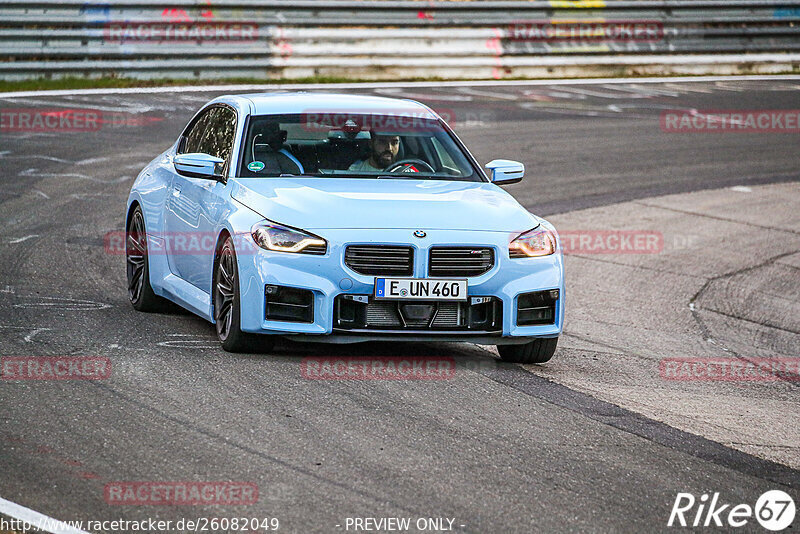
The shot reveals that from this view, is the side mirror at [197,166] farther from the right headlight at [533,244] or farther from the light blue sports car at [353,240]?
the right headlight at [533,244]

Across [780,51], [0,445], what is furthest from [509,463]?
[780,51]

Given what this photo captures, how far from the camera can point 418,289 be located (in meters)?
7.81

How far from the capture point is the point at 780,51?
29.0m

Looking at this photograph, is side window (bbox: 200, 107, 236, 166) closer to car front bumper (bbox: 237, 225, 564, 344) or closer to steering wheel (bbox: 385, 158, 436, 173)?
steering wheel (bbox: 385, 158, 436, 173)

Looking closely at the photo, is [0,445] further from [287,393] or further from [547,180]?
[547,180]

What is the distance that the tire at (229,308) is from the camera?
8.02 m

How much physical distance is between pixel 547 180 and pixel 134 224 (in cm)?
774

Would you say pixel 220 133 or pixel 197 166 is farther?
pixel 220 133

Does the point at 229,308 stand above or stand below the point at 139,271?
above

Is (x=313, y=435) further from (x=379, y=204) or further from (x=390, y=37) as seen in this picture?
(x=390, y=37)

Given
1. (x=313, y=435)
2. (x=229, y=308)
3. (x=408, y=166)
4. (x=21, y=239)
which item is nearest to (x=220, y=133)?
(x=408, y=166)

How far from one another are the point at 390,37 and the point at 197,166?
17.2 metres

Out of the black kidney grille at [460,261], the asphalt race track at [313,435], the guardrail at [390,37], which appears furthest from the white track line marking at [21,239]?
the guardrail at [390,37]

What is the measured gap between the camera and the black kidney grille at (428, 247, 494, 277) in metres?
7.88
